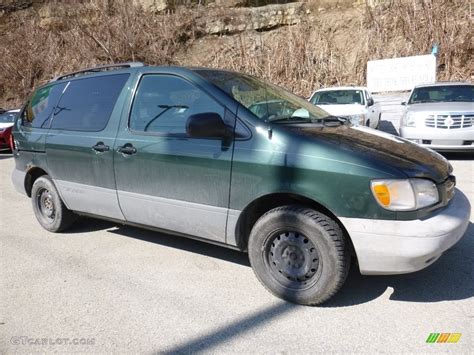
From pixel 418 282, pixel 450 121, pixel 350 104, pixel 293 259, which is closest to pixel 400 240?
pixel 293 259

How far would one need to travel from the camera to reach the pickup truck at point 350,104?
401 inches

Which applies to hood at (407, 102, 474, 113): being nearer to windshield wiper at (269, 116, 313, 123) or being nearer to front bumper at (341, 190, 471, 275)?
windshield wiper at (269, 116, 313, 123)

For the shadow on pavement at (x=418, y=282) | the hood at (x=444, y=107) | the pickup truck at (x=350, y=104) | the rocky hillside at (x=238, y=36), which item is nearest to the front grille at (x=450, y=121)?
the hood at (x=444, y=107)

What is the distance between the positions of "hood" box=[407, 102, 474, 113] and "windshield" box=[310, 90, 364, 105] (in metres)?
2.55

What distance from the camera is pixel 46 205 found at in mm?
4984

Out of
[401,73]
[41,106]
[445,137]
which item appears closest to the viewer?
[41,106]

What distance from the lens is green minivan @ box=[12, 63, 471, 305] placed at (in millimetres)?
2756

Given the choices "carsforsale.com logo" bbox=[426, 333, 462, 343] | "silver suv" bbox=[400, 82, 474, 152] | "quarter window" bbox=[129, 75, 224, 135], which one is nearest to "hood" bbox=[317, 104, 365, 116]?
"silver suv" bbox=[400, 82, 474, 152]

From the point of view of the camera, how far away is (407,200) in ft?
8.86

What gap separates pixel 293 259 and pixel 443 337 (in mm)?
1100

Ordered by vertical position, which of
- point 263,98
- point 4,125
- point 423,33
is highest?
point 423,33

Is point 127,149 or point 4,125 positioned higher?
point 127,149

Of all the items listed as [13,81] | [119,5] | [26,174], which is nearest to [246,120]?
[26,174]

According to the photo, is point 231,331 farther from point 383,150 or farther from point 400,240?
point 383,150
